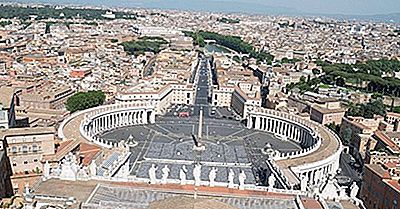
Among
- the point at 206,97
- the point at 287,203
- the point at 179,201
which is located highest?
the point at 179,201

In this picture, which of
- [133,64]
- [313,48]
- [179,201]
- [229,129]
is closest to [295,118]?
[229,129]

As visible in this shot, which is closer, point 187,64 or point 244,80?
point 244,80

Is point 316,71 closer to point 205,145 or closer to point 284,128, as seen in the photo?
point 284,128

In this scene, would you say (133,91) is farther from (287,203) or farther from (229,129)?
(287,203)

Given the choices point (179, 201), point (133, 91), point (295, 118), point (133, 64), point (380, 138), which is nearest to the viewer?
point (179, 201)

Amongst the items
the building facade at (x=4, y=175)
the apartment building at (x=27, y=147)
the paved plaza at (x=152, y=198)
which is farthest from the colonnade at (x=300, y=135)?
the building facade at (x=4, y=175)

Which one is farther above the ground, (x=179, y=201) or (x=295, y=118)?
(x=179, y=201)

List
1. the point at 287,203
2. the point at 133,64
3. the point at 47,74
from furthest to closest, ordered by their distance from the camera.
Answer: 1. the point at 133,64
2. the point at 47,74
3. the point at 287,203

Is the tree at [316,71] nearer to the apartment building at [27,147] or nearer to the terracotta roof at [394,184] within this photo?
the terracotta roof at [394,184]
